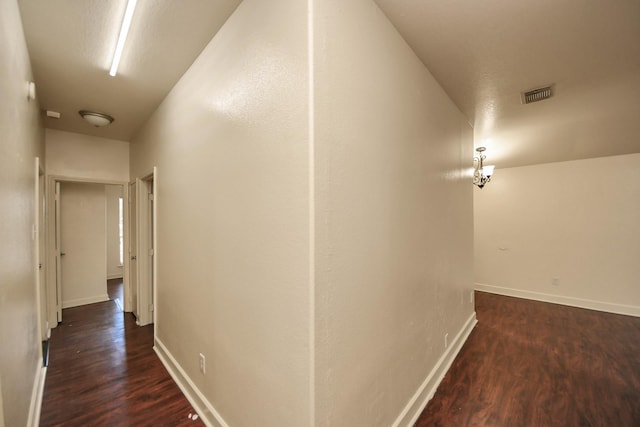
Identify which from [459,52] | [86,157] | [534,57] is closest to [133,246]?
[86,157]

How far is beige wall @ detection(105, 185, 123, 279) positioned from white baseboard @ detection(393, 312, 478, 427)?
715cm

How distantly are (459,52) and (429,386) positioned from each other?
8.63ft

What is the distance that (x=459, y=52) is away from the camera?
182 cm

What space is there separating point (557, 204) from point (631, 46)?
→ 142 inches

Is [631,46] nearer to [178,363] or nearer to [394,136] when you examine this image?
[394,136]

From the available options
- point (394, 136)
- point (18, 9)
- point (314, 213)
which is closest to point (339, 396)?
point (314, 213)

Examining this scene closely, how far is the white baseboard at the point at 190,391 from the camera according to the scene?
5.41 feet

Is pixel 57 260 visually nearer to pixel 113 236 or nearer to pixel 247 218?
pixel 113 236

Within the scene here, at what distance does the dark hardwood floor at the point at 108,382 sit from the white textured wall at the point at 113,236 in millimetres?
3133

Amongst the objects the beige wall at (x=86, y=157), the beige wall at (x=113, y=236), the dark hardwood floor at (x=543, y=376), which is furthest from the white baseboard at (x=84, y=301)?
the dark hardwood floor at (x=543, y=376)

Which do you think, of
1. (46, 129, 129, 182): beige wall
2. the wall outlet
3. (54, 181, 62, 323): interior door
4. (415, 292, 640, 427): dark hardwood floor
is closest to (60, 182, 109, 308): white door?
(54, 181, 62, 323): interior door

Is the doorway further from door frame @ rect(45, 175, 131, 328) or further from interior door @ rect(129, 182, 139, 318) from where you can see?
door frame @ rect(45, 175, 131, 328)

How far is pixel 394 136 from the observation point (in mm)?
1565

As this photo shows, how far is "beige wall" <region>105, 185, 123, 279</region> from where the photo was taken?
5988mm
